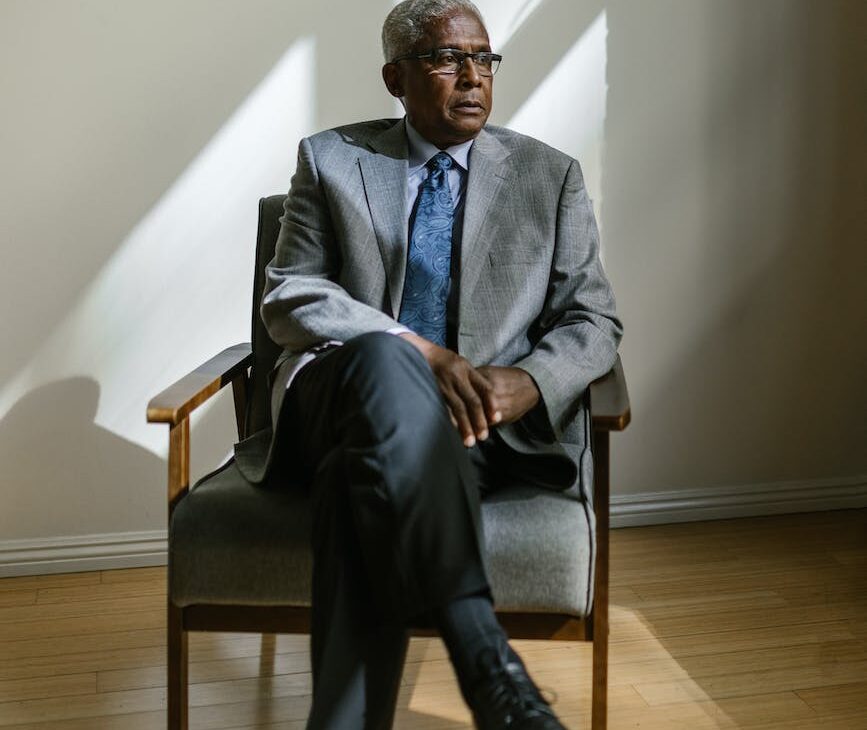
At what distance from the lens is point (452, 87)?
2.10 meters

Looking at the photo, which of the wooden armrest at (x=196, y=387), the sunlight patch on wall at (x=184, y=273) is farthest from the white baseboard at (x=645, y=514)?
the wooden armrest at (x=196, y=387)

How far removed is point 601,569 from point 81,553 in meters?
1.58

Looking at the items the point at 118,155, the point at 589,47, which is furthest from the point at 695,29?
the point at 118,155

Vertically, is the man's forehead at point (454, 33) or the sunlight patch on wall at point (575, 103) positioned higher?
the man's forehead at point (454, 33)

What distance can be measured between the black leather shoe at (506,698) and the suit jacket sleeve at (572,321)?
0.52 m

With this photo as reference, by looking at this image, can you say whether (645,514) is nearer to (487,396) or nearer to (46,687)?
(487,396)

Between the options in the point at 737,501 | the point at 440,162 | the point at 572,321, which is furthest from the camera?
the point at 737,501

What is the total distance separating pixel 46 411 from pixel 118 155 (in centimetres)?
64

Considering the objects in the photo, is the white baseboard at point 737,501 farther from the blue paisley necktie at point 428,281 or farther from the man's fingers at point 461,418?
the man's fingers at point 461,418

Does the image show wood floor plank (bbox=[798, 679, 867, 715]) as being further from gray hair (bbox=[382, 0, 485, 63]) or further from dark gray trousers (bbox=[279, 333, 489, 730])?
gray hair (bbox=[382, 0, 485, 63])

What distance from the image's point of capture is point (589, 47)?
2.83 m

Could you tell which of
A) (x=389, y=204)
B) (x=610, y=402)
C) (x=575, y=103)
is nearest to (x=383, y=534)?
(x=610, y=402)

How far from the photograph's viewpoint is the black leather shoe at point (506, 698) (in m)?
1.41

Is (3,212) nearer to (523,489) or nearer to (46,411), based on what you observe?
(46,411)
